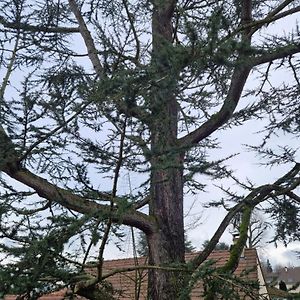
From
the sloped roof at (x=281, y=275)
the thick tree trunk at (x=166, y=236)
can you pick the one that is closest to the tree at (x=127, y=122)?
the thick tree trunk at (x=166, y=236)

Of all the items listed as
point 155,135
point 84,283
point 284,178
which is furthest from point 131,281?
point 155,135

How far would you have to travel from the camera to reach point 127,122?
8.68ft

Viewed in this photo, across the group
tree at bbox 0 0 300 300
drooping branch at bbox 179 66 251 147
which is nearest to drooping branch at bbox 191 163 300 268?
tree at bbox 0 0 300 300

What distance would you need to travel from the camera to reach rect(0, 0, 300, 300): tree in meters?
2.73

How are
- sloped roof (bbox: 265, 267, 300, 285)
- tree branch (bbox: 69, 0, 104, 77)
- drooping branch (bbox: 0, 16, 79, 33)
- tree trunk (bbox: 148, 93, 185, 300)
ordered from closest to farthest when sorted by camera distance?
1. sloped roof (bbox: 265, 267, 300, 285)
2. tree trunk (bbox: 148, 93, 185, 300)
3. drooping branch (bbox: 0, 16, 79, 33)
4. tree branch (bbox: 69, 0, 104, 77)

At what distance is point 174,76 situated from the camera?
8.49ft

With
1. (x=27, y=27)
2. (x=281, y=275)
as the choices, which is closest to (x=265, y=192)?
(x=281, y=275)

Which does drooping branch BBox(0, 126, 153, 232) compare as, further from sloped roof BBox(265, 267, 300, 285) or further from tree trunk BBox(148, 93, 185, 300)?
sloped roof BBox(265, 267, 300, 285)

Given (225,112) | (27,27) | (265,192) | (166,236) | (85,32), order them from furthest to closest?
(85,32)
(265,192)
(27,27)
(225,112)
(166,236)

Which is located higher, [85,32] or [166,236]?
[85,32]

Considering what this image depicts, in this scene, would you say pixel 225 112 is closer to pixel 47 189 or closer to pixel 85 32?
pixel 47 189

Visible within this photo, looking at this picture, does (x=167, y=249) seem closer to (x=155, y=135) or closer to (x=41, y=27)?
(x=155, y=135)

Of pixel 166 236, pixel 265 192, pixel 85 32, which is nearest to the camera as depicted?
pixel 166 236

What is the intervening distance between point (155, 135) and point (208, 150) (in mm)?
2838
